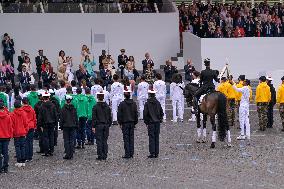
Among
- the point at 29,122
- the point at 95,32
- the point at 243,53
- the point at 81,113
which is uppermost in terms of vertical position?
the point at 95,32

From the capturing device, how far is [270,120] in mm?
30516

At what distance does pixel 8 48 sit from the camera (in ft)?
133

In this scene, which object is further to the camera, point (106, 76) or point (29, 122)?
point (106, 76)

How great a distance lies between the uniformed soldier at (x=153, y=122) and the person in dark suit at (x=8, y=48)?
1686 cm

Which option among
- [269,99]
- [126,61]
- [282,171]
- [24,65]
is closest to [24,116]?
[282,171]

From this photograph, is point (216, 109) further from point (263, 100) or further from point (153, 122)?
point (263, 100)

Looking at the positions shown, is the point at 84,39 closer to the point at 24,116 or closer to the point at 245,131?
the point at 245,131

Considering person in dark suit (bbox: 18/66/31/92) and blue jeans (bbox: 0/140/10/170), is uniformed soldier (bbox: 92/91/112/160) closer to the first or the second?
blue jeans (bbox: 0/140/10/170)

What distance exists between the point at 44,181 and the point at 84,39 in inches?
896

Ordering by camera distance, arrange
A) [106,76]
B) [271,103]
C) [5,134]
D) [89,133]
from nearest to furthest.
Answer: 1. [5,134]
2. [89,133]
3. [271,103]
4. [106,76]

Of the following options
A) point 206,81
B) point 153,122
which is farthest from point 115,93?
point 153,122

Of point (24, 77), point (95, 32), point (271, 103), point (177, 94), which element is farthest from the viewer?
point (95, 32)

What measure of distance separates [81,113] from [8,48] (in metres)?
15.2

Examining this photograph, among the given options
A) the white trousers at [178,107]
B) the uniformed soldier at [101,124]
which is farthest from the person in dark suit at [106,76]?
the uniformed soldier at [101,124]
